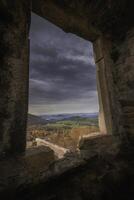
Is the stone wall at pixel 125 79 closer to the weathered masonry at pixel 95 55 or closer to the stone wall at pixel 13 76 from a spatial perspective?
the weathered masonry at pixel 95 55

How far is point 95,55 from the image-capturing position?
9.27ft

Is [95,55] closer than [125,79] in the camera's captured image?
No

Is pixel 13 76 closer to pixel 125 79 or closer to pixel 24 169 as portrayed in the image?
pixel 24 169

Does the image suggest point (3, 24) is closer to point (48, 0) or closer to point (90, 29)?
point (48, 0)

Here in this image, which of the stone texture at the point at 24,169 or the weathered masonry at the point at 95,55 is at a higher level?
the weathered masonry at the point at 95,55

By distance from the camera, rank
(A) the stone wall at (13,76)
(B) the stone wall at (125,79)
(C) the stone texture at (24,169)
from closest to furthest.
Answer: (C) the stone texture at (24,169), (A) the stone wall at (13,76), (B) the stone wall at (125,79)

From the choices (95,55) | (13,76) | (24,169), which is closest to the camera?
(24,169)

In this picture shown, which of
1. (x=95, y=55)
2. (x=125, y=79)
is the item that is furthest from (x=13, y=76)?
(x=125, y=79)

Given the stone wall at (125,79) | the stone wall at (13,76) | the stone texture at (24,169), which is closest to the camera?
the stone texture at (24,169)

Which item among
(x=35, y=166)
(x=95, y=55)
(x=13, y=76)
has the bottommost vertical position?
(x=35, y=166)

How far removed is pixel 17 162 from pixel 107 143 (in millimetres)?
1461

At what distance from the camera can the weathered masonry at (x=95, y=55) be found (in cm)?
152

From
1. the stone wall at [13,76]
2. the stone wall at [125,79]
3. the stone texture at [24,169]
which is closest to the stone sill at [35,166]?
the stone texture at [24,169]

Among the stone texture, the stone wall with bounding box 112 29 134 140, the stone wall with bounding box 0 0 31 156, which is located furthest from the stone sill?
the stone wall with bounding box 112 29 134 140
